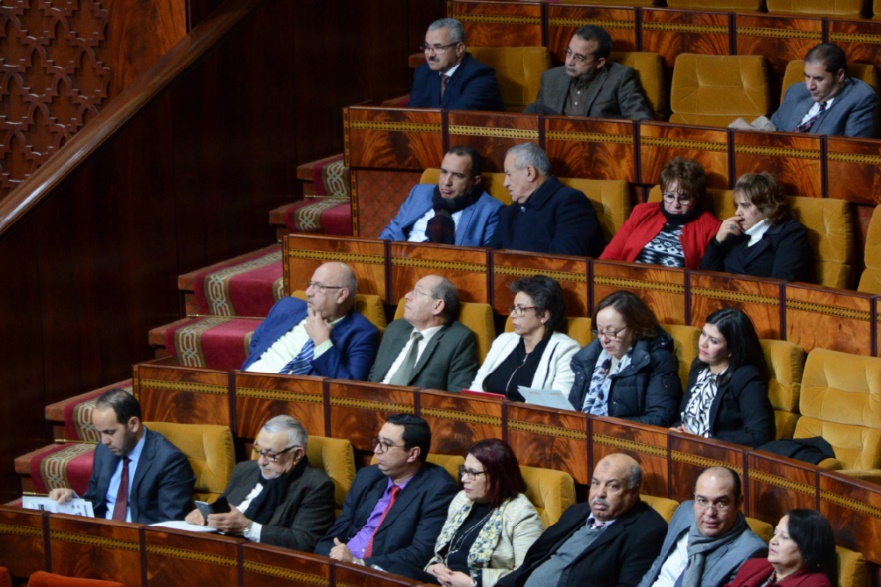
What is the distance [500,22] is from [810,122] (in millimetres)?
591

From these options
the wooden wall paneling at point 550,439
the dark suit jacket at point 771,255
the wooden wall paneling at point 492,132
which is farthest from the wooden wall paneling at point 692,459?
the wooden wall paneling at point 492,132

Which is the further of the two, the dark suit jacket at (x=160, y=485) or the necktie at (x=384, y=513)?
the dark suit jacket at (x=160, y=485)

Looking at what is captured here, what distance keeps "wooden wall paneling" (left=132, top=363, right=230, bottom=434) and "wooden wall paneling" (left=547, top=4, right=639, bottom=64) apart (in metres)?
0.81

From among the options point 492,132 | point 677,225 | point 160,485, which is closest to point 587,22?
point 492,132

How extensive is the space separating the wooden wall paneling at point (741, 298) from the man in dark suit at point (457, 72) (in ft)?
1.84

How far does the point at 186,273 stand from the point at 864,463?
1047 millimetres

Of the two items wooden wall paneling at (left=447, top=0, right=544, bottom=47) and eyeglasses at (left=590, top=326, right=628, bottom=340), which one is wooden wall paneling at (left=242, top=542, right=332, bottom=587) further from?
wooden wall paneling at (left=447, top=0, right=544, bottom=47)

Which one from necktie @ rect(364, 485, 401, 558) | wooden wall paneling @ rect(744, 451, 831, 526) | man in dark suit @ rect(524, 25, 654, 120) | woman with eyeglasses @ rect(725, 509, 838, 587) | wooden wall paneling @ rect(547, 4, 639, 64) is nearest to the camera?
woman with eyeglasses @ rect(725, 509, 838, 587)

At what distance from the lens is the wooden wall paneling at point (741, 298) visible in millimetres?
1850

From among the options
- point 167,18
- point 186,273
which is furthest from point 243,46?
point 186,273

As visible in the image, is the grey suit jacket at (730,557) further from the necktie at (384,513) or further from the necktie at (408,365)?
the necktie at (408,365)

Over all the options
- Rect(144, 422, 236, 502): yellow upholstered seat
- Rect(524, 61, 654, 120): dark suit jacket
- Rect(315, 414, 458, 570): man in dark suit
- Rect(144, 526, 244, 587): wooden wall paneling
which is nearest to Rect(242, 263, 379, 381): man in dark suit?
Rect(144, 422, 236, 502): yellow upholstered seat

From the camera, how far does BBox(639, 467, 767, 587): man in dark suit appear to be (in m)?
1.57

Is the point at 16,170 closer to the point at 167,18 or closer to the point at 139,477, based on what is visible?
the point at 167,18
